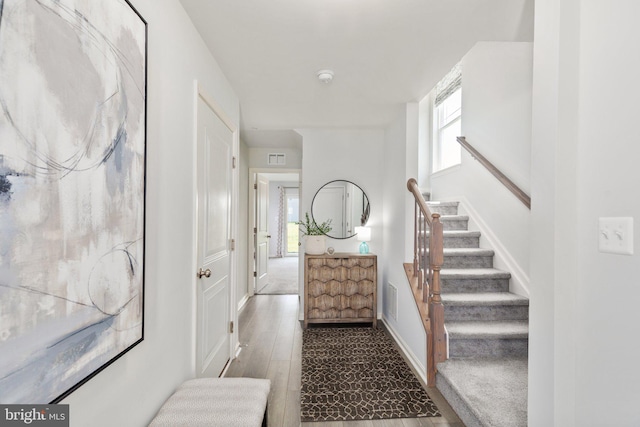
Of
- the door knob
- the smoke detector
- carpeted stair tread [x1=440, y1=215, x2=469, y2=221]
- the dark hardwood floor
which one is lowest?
the dark hardwood floor

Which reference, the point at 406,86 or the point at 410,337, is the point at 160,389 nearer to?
the point at 410,337

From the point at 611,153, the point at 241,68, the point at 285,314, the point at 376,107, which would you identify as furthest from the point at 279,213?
the point at 611,153

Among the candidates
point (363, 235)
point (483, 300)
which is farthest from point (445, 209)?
point (483, 300)

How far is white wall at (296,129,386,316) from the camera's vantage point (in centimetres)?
402

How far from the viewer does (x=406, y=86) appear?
2652 millimetres

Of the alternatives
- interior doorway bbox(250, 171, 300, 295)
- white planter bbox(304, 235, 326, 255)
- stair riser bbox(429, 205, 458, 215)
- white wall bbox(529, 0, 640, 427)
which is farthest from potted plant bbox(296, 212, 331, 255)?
white wall bbox(529, 0, 640, 427)

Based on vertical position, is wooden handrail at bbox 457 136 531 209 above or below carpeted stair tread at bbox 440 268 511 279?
above

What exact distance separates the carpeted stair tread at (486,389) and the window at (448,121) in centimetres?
269

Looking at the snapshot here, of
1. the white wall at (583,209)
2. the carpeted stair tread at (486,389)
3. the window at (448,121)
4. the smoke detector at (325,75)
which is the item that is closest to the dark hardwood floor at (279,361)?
the carpeted stair tread at (486,389)

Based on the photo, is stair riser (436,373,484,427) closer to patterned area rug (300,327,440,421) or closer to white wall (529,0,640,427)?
patterned area rug (300,327,440,421)

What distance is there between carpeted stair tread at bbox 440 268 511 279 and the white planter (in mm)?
1406

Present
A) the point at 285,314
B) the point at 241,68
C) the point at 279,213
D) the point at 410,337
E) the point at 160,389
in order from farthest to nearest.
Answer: the point at 279,213 < the point at 285,314 < the point at 410,337 < the point at 241,68 < the point at 160,389

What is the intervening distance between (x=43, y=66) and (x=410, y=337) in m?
2.94

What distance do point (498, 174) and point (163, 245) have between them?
2983 mm
